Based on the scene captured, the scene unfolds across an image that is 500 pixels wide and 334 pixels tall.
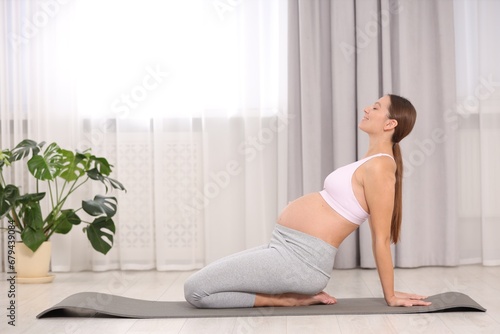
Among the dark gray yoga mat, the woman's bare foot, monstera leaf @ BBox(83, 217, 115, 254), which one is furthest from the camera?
monstera leaf @ BBox(83, 217, 115, 254)

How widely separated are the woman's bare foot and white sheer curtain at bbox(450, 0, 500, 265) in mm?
1799

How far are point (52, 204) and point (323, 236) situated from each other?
1961mm

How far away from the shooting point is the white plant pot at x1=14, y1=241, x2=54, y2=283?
4.15 m

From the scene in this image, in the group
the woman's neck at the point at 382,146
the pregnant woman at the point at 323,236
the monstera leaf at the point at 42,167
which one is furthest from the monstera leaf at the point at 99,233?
the woman's neck at the point at 382,146

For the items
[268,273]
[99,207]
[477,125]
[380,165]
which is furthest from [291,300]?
[477,125]

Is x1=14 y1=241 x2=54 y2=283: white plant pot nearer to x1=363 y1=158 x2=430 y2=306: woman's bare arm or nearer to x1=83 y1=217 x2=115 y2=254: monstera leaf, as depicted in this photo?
x1=83 y1=217 x2=115 y2=254: monstera leaf

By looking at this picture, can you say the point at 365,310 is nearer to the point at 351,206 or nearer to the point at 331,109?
the point at 351,206

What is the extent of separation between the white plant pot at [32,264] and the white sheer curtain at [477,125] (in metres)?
2.36

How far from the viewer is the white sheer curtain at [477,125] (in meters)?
4.57

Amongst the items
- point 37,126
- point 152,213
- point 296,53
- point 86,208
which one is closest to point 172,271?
point 152,213

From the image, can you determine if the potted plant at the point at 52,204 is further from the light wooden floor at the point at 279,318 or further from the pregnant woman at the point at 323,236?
the pregnant woman at the point at 323,236

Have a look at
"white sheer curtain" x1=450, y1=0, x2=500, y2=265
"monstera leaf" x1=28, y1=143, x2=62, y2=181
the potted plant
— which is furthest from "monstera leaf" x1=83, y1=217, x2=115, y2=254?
"white sheer curtain" x1=450, y1=0, x2=500, y2=265

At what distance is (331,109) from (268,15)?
2.17ft

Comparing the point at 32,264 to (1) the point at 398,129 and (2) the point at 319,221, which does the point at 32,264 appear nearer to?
(2) the point at 319,221
